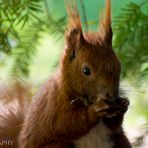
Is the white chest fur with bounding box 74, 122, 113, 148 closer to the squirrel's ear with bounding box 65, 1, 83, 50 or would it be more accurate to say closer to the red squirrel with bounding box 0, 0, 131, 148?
the red squirrel with bounding box 0, 0, 131, 148

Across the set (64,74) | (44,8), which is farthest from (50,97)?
(44,8)

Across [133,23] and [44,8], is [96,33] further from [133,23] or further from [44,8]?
[44,8]

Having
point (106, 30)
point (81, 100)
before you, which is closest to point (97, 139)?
point (81, 100)

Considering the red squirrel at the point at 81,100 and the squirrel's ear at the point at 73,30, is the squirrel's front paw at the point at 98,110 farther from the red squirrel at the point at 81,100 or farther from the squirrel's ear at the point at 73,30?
the squirrel's ear at the point at 73,30

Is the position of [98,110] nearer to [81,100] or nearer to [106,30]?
[81,100]

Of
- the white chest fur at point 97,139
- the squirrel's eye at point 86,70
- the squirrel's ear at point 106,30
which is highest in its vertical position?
the squirrel's ear at point 106,30

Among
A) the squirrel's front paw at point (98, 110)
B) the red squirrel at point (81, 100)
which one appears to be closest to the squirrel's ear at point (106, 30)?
the red squirrel at point (81, 100)
